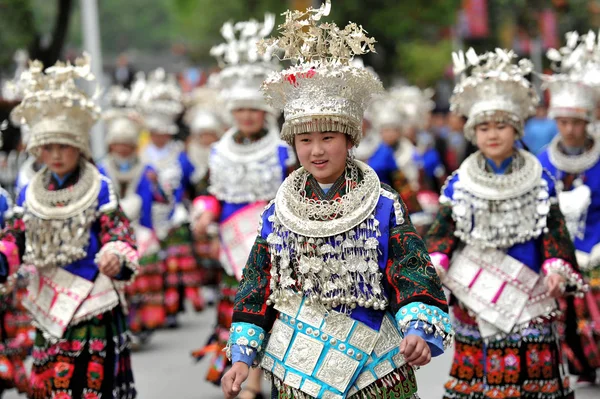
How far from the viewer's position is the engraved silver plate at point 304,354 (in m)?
4.38

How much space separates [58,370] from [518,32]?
67.5 ft

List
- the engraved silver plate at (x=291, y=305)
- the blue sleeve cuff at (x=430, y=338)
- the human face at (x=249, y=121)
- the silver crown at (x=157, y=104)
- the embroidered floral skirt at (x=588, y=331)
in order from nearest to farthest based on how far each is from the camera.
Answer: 1. the blue sleeve cuff at (x=430, y=338)
2. the engraved silver plate at (x=291, y=305)
3. the embroidered floral skirt at (x=588, y=331)
4. the human face at (x=249, y=121)
5. the silver crown at (x=157, y=104)

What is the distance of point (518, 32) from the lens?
24922 millimetres

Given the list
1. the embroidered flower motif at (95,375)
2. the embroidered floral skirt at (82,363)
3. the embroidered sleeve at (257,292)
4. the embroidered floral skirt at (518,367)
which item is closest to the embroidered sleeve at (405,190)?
the embroidered floral skirt at (518,367)

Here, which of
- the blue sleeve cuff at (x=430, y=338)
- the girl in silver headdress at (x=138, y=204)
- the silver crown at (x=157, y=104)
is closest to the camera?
the blue sleeve cuff at (x=430, y=338)

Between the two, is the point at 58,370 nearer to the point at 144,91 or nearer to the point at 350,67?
the point at 350,67

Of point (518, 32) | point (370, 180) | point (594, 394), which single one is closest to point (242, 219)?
point (594, 394)

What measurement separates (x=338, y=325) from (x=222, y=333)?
3764mm

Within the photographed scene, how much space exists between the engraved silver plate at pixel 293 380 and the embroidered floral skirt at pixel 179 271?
7204 mm

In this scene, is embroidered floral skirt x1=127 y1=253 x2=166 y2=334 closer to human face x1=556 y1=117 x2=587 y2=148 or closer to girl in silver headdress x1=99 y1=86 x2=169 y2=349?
girl in silver headdress x1=99 y1=86 x2=169 y2=349

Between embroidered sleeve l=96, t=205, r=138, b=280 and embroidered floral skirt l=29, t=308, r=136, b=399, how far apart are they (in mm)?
424

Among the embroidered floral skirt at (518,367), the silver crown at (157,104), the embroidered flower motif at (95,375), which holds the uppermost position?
the silver crown at (157,104)

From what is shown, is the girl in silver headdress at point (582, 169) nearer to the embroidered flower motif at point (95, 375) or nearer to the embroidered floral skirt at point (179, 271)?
the embroidered flower motif at point (95, 375)

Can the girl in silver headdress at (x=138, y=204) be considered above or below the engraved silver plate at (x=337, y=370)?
above
